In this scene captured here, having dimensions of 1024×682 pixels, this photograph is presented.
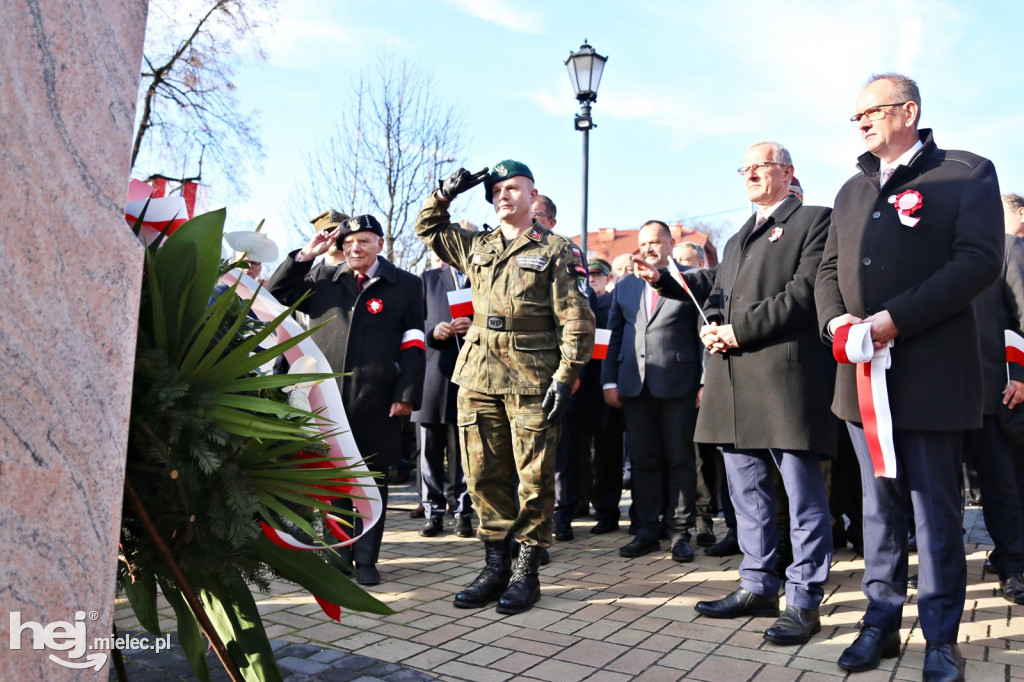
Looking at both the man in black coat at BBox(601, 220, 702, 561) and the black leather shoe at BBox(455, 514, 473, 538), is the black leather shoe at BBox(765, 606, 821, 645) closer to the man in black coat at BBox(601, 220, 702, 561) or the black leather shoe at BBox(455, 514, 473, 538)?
the man in black coat at BBox(601, 220, 702, 561)

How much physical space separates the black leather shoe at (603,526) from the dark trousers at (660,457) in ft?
2.25

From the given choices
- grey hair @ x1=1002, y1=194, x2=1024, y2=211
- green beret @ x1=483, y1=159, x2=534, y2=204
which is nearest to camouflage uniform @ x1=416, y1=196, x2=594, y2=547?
green beret @ x1=483, y1=159, x2=534, y2=204

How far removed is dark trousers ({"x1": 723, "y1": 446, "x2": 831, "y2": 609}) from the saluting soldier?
37.6 inches

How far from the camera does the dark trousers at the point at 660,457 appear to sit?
18.7 ft

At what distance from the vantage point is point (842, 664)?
10.6 feet

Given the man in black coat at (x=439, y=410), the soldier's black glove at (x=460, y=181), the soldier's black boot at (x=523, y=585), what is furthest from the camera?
the man in black coat at (x=439, y=410)

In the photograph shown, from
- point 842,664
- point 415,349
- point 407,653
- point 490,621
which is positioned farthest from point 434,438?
point 842,664

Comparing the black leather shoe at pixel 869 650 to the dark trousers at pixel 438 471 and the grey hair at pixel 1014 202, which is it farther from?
the dark trousers at pixel 438 471

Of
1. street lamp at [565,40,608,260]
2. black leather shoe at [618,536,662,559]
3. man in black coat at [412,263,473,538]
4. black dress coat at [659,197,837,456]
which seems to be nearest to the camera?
black dress coat at [659,197,837,456]

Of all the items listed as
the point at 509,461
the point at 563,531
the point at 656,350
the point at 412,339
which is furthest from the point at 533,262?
the point at 563,531

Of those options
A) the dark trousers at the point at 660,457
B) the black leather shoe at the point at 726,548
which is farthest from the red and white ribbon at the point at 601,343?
the black leather shoe at the point at 726,548

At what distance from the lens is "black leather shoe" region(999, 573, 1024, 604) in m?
4.25

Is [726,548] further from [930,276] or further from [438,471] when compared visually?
[930,276]

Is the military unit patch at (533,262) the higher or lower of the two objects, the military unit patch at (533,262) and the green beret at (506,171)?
the lower
